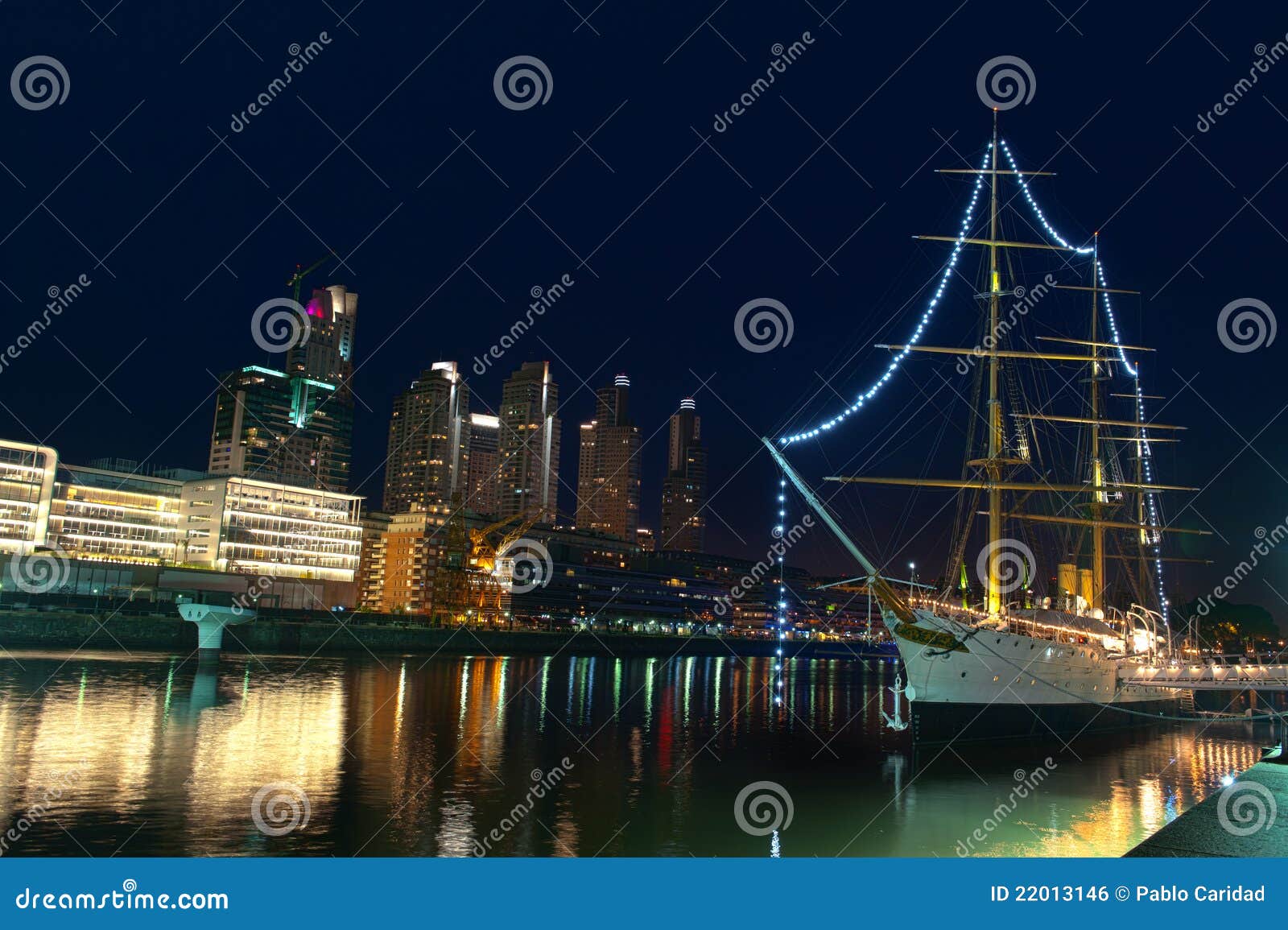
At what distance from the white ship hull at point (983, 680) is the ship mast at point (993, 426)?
12.2ft

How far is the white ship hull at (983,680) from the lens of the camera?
107 feet

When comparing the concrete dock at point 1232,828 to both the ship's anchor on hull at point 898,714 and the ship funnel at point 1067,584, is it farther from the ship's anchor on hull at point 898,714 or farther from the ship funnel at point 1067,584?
the ship funnel at point 1067,584

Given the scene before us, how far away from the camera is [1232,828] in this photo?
34.3 ft

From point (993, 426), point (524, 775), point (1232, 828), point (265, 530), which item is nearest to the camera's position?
point (1232, 828)

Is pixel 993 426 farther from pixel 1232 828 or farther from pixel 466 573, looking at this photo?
pixel 466 573

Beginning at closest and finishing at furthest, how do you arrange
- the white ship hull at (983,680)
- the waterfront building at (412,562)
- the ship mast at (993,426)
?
1. the white ship hull at (983,680)
2. the ship mast at (993,426)
3. the waterfront building at (412,562)

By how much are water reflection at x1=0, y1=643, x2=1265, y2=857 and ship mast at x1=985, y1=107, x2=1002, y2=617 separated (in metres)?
7.50

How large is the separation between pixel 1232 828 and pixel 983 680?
23908 millimetres

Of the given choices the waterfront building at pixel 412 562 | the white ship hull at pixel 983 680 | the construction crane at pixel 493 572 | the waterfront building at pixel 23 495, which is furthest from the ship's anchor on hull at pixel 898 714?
the waterfront building at pixel 412 562

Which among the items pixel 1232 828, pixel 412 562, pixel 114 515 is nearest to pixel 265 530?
pixel 114 515

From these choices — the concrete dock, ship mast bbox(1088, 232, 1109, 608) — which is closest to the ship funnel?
ship mast bbox(1088, 232, 1109, 608)

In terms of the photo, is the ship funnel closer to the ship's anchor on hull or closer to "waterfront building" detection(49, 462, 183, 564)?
the ship's anchor on hull

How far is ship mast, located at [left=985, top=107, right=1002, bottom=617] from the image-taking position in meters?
39.2
